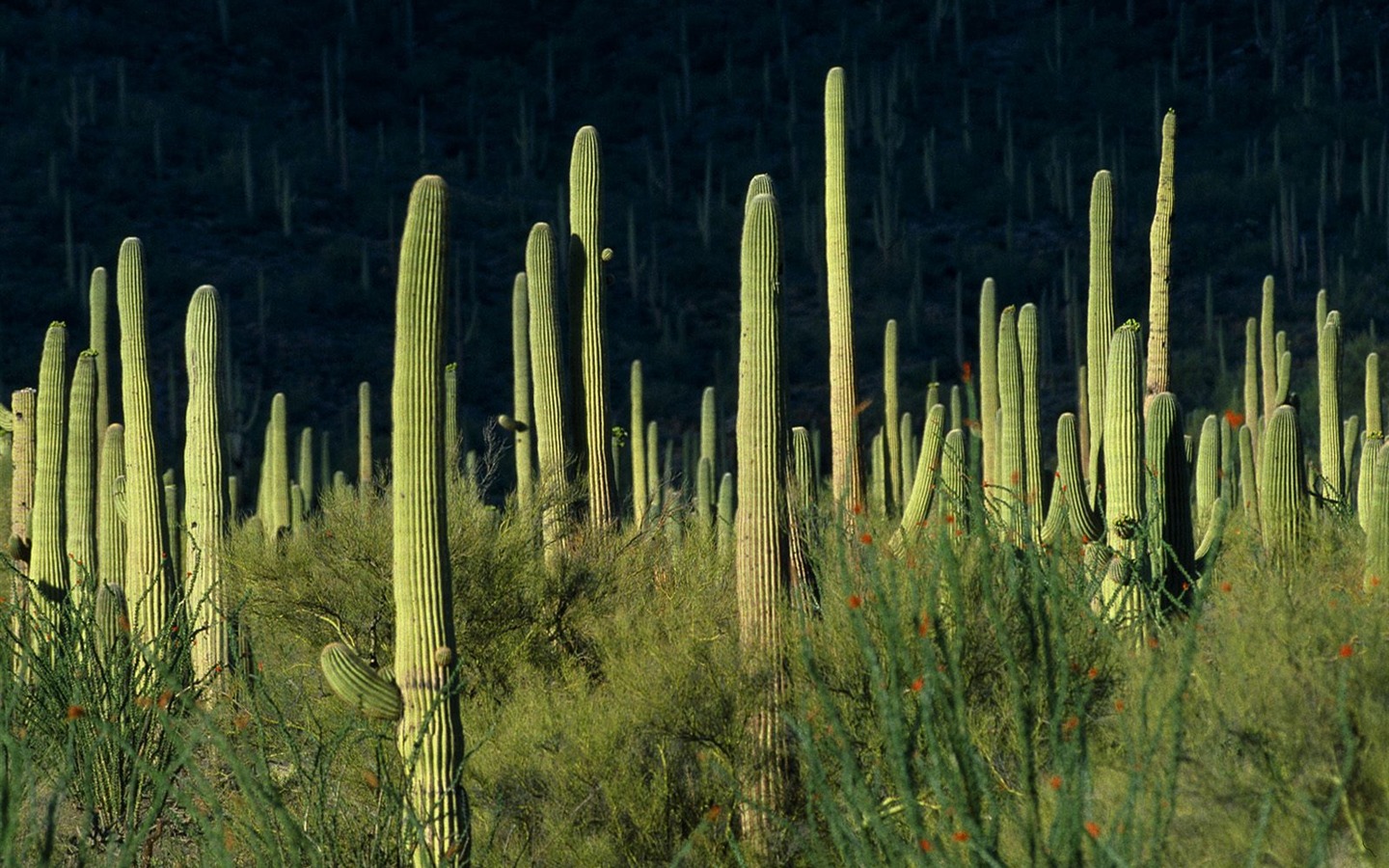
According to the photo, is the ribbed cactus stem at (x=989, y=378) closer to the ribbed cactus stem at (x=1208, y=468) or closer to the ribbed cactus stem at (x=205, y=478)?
the ribbed cactus stem at (x=1208, y=468)

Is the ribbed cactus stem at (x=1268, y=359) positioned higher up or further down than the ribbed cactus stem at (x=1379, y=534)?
higher up

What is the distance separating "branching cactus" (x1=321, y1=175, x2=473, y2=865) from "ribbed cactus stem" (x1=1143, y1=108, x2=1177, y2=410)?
14.9 ft

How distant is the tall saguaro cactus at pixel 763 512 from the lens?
8.00 metres

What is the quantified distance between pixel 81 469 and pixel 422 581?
4483mm

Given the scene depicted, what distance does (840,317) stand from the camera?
34.9 ft

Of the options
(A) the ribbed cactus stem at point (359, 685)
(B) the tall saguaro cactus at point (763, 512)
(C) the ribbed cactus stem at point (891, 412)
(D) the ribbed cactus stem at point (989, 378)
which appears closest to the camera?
(A) the ribbed cactus stem at point (359, 685)

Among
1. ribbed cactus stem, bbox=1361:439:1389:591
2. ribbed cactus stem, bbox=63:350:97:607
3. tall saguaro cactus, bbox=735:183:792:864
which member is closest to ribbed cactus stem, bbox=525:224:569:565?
ribbed cactus stem, bbox=63:350:97:607

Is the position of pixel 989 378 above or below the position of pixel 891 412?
above

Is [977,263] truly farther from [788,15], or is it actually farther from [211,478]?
[211,478]

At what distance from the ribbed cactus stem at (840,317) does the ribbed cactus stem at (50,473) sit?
15.2ft

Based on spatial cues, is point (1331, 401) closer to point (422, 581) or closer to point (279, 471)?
point (279, 471)

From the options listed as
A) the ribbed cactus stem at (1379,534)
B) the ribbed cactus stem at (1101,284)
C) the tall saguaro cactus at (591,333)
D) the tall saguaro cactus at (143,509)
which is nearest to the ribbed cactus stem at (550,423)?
the tall saguaro cactus at (591,333)

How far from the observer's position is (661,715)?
8.20 m

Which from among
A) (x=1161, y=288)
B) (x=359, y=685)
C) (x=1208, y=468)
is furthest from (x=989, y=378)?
(x=359, y=685)
